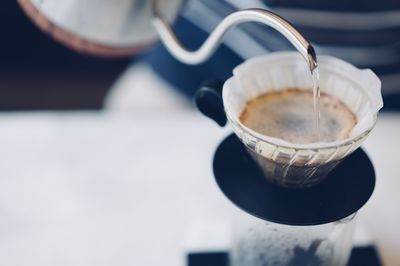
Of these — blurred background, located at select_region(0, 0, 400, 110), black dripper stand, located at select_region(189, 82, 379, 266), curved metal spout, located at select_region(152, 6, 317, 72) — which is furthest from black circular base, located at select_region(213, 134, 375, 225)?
blurred background, located at select_region(0, 0, 400, 110)

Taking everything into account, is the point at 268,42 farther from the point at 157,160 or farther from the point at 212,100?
the point at 212,100

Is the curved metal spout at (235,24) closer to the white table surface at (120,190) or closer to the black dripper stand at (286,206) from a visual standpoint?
the black dripper stand at (286,206)

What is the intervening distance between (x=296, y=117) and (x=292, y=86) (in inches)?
1.5

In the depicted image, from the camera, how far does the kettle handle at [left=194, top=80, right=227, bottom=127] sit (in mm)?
577

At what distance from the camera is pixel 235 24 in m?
0.58

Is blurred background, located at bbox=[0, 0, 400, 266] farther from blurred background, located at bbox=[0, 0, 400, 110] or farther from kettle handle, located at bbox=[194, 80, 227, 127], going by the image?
kettle handle, located at bbox=[194, 80, 227, 127]

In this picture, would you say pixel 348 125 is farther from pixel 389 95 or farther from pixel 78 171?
pixel 389 95

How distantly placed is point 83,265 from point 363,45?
0.64m

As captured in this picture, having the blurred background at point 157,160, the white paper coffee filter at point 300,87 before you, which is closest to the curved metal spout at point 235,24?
the white paper coffee filter at point 300,87

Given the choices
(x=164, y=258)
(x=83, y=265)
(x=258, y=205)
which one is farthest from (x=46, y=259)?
(x=258, y=205)

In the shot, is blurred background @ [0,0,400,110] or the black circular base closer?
the black circular base

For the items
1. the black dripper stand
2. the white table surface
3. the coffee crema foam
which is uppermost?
the coffee crema foam

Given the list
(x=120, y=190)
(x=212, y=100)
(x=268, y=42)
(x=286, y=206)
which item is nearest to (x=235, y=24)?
(x=212, y=100)

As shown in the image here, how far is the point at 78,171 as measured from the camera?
87 centimetres
